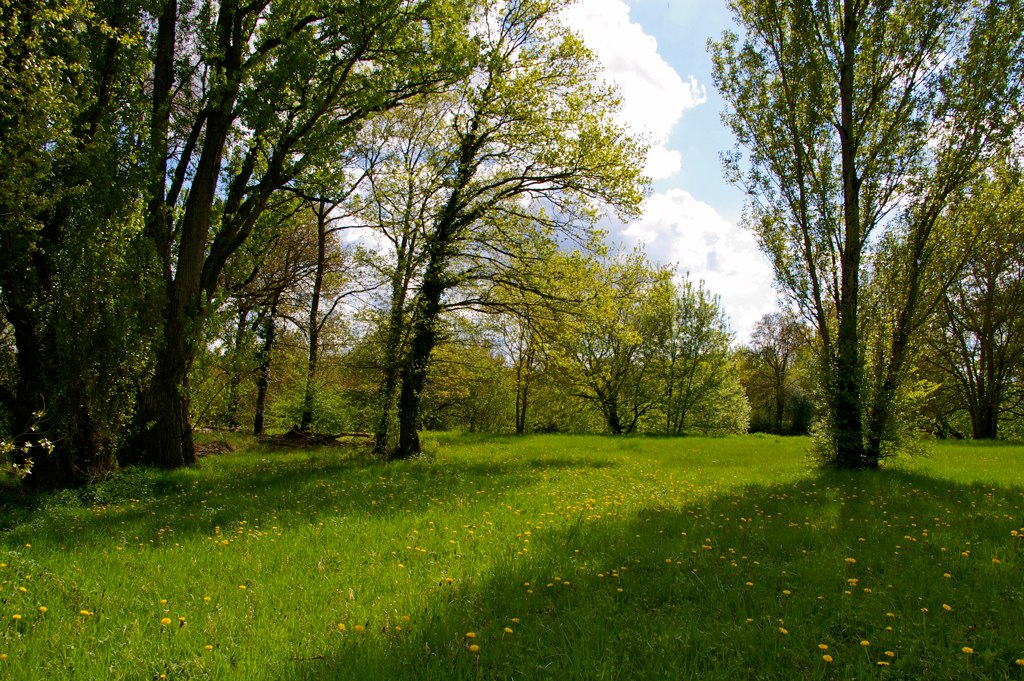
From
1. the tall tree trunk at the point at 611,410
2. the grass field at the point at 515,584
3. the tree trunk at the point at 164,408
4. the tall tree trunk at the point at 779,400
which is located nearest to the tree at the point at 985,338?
the tall tree trunk at the point at 611,410

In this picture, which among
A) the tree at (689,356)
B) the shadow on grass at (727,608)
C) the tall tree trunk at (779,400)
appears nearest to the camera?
the shadow on grass at (727,608)

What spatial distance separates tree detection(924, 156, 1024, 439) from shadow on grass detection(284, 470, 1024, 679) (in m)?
20.6

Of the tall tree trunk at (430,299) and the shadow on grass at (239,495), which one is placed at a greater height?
the tall tree trunk at (430,299)

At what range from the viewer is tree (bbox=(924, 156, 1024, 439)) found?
2256cm

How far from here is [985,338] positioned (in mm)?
24125

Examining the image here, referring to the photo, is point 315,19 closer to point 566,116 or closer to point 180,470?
point 566,116

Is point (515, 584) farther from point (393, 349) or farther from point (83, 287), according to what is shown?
point (393, 349)

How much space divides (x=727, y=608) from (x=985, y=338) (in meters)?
28.6

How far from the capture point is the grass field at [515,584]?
3.21m

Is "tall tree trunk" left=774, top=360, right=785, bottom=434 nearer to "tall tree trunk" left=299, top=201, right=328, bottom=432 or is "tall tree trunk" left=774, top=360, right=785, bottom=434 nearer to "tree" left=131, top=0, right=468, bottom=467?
"tall tree trunk" left=299, top=201, right=328, bottom=432

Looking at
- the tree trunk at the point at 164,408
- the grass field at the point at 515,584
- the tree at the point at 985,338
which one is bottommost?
the grass field at the point at 515,584

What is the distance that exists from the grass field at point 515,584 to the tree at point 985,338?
63.3 feet

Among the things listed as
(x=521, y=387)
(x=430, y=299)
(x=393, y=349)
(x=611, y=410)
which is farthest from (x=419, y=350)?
(x=611, y=410)

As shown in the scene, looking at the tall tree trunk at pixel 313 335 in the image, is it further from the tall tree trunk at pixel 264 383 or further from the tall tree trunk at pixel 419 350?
the tall tree trunk at pixel 419 350
